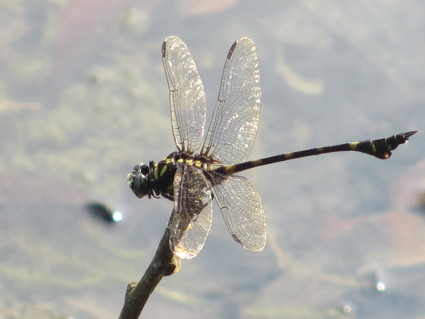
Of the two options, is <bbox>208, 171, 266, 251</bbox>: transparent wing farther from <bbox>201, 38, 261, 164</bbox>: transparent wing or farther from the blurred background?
the blurred background

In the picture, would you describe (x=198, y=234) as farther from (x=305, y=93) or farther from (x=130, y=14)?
(x=130, y=14)

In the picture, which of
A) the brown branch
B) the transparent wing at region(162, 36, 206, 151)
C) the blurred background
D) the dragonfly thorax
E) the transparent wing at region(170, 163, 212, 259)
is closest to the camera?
the brown branch

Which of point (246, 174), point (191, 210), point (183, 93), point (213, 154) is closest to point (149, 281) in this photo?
point (191, 210)

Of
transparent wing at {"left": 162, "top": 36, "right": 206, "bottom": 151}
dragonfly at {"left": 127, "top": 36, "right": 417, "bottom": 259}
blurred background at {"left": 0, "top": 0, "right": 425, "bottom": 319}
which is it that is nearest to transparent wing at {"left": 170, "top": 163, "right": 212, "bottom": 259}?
dragonfly at {"left": 127, "top": 36, "right": 417, "bottom": 259}

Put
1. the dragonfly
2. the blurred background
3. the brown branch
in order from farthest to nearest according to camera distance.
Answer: the blurred background < the dragonfly < the brown branch

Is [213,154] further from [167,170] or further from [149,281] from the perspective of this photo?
[149,281]

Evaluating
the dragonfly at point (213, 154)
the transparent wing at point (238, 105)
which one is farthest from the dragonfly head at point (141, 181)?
the transparent wing at point (238, 105)
